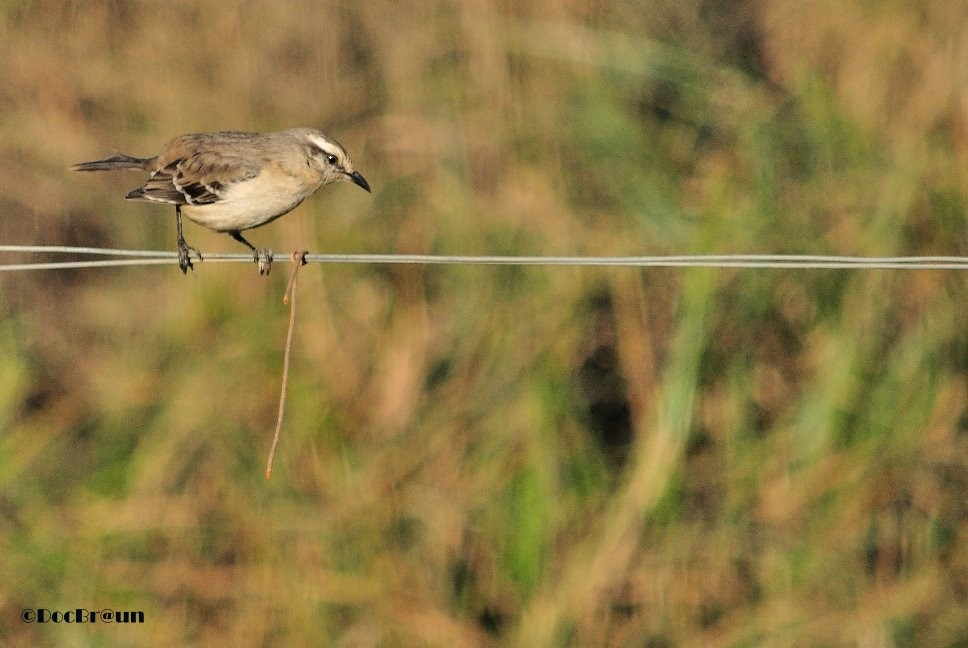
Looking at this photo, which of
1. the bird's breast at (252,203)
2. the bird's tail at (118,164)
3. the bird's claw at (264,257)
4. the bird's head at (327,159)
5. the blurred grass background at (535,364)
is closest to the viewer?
the bird's claw at (264,257)

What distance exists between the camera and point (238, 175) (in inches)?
289

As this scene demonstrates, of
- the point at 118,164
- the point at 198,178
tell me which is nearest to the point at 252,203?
the point at 198,178

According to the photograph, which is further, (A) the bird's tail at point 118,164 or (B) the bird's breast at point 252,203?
(A) the bird's tail at point 118,164

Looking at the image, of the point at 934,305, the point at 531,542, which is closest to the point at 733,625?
the point at 531,542

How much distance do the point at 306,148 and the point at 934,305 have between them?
397 centimetres

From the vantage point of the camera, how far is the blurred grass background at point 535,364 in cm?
878

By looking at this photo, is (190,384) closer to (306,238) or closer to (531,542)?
(306,238)

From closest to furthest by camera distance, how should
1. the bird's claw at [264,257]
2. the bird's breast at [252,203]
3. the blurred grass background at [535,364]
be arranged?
the bird's claw at [264,257], the bird's breast at [252,203], the blurred grass background at [535,364]

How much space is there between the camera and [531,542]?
8.63 m

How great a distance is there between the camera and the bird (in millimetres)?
7262

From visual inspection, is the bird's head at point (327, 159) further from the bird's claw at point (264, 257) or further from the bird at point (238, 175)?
the bird's claw at point (264, 257)

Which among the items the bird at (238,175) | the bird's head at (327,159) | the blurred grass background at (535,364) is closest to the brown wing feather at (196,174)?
the bird at (238,175)

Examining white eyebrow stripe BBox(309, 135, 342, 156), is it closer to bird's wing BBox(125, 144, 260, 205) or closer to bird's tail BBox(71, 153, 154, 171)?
bird's wing BBox(125, 144, 260, 205)

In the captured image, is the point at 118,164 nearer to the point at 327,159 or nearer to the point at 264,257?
the point at 327,159
